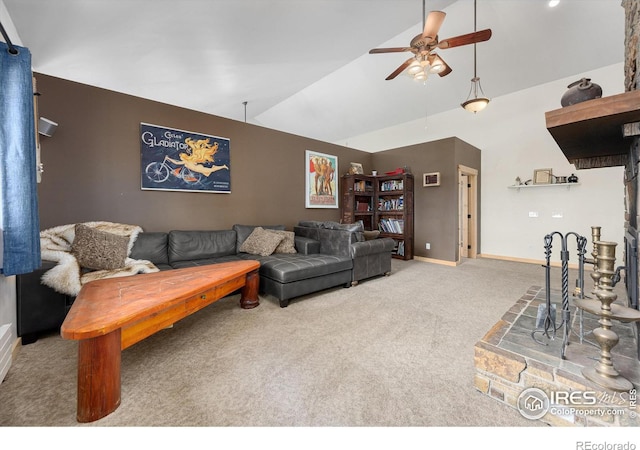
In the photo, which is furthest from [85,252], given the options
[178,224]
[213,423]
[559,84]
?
[559,84]

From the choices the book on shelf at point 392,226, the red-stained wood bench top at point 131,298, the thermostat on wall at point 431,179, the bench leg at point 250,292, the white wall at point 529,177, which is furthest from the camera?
the book on shelf at point 392,226

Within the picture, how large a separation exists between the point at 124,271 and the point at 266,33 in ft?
10.8

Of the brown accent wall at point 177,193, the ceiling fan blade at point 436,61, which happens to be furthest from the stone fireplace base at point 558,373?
the brown accent wall at point 177,193

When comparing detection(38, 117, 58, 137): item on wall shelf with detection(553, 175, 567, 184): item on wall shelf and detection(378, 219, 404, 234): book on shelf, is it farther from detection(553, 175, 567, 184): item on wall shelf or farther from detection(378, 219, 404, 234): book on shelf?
detection(553, 175, 567, 184): item on wall shelf

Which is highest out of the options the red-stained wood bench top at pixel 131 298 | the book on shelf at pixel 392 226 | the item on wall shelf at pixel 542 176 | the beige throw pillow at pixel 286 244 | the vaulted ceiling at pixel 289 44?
the vaulted ceiling at pixel 289 44

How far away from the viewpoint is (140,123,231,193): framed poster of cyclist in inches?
128

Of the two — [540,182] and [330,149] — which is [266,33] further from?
[540,182]

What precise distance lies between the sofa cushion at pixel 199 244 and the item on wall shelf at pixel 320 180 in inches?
75.4

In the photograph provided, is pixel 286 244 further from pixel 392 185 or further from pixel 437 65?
pixel 392 185

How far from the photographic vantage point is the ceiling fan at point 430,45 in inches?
97.7

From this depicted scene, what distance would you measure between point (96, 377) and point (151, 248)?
2047mm

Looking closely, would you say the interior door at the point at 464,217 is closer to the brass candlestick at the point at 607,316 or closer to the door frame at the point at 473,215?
the door frame at the point at 473,215

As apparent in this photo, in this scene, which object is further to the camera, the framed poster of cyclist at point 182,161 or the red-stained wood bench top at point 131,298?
the framed poster of cyclist at point 182,161
